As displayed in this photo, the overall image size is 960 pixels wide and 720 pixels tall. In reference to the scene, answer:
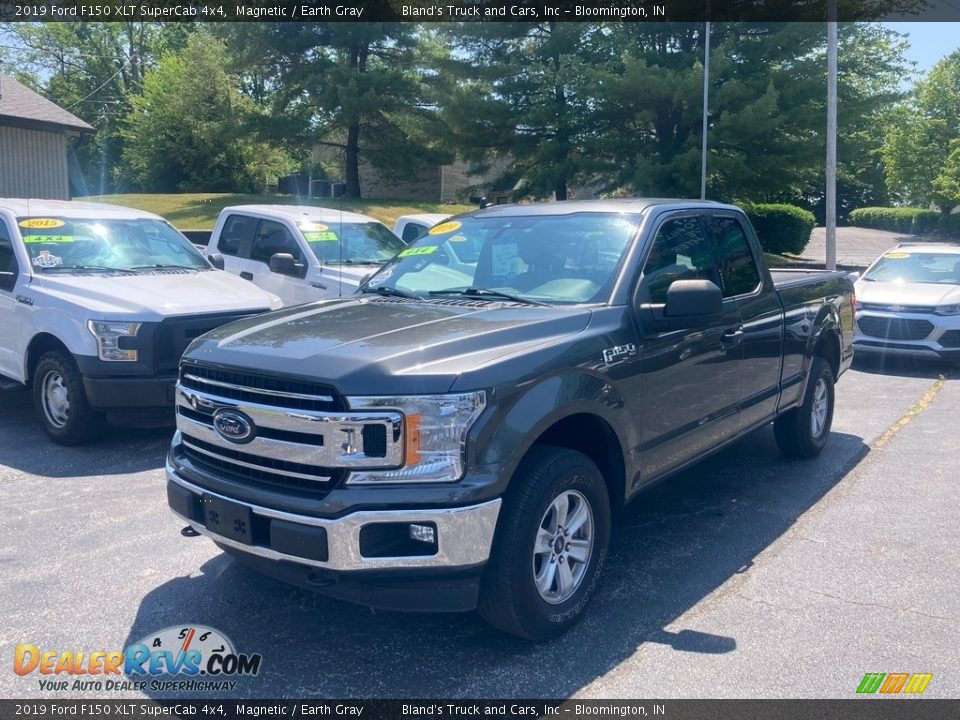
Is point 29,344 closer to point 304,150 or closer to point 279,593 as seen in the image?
point 279,593

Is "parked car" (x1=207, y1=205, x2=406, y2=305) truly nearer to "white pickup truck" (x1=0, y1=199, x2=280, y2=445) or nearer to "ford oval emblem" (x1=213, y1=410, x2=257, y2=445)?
"white pickup truck" (x1=0, y1=199, x2=280, y2=445)

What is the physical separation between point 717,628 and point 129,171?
174 ft

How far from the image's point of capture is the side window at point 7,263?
7684mm

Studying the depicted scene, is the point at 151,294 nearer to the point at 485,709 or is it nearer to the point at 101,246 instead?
the point at 101,246

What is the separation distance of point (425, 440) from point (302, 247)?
7.46 m

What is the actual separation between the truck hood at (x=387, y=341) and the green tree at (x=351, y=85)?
25.5 metres

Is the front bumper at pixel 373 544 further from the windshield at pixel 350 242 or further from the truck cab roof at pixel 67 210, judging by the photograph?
the windshield at pixel 350 242

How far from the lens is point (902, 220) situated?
160ft

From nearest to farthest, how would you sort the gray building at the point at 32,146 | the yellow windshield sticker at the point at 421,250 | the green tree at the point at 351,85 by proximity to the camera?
the yellow windshield sticker at the point at 421,250
the gray building at the point at 32,146
the green tree at the point at 351,85

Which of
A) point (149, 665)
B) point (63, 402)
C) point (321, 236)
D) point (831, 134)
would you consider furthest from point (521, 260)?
point (831, 134)

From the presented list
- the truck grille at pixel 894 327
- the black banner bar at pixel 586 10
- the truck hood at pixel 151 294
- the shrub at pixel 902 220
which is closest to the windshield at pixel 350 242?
the truck hood at pixel 151 294

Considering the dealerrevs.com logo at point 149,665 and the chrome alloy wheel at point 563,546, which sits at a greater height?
the chrome alloy wheel at point 563,546

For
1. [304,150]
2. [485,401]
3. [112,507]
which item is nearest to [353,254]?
[112,507]

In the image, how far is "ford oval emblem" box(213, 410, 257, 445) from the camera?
3.80 m
